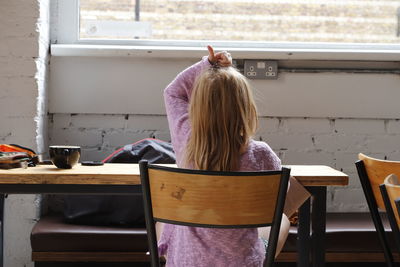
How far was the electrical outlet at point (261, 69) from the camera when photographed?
3066mm

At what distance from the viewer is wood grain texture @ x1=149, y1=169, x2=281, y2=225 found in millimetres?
1460

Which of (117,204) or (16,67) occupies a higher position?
(16,67)

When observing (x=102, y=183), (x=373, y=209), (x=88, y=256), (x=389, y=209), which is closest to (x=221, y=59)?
(x=102, y=183)

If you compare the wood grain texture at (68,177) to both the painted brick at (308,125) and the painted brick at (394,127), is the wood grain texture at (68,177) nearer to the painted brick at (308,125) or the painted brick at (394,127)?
the painted brick at (308,125)

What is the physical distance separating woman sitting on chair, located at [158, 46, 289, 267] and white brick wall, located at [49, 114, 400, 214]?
136cm

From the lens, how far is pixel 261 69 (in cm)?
308

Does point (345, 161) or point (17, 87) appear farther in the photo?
point (345, 161)

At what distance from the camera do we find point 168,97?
1.96 meters

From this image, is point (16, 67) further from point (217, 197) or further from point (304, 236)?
point (217, 197)

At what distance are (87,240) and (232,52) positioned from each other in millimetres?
1140

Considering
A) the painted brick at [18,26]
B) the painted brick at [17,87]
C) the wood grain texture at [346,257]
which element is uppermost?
the painted brick at [18,26]

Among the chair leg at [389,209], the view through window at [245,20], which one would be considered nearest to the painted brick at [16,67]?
the view through window at [245,20]

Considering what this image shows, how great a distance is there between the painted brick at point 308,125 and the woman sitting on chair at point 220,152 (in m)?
1.40

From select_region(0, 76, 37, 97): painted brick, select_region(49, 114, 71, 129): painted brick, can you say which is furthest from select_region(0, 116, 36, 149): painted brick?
select_region(49, 114, 71, 129): painted brick
